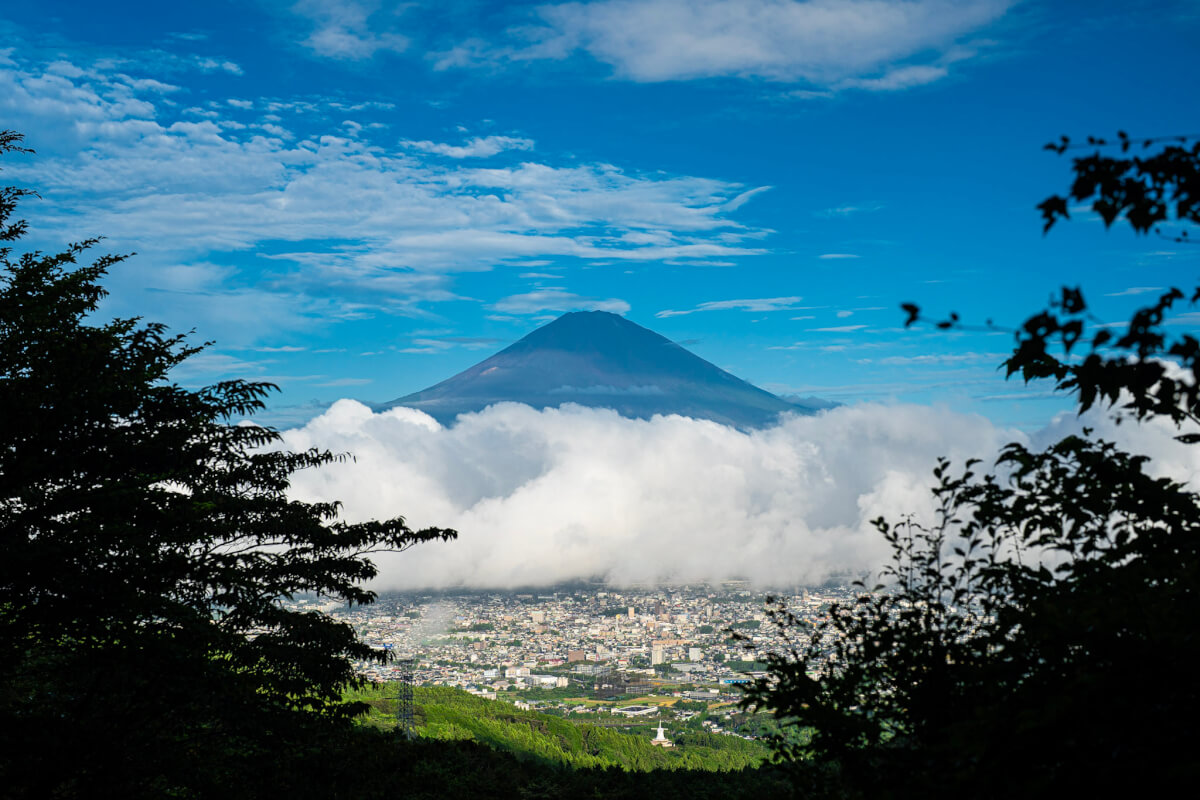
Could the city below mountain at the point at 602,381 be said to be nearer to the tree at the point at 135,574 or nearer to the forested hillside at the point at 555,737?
the forested hillside at the point at 555,737

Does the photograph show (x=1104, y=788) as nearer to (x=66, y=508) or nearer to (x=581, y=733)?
(x=66, y=508)

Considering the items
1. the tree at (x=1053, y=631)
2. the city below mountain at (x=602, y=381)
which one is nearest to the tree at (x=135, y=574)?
the tree at (x=1053, y=631)

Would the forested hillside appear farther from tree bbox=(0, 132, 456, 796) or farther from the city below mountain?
the city below mountain

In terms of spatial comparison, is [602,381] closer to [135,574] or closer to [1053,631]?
[135,574]

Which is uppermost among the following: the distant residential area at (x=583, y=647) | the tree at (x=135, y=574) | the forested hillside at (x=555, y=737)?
the tree at (x=135, y=574)

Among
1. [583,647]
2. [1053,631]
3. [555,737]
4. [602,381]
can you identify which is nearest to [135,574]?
[1053,631]
